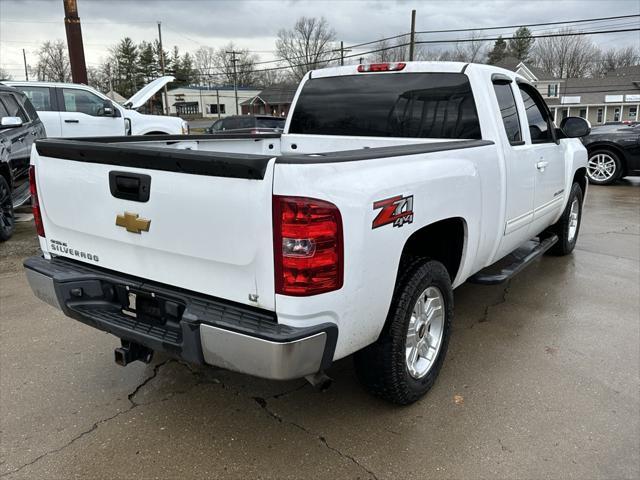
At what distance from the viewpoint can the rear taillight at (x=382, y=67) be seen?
392 cm

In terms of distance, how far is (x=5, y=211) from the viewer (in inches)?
265

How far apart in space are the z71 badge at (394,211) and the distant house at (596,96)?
57235 mm

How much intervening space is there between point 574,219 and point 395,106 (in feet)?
11.7

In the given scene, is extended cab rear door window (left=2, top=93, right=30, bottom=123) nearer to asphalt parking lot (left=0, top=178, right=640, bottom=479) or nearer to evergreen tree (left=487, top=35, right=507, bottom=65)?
asphalt parking lot (left=0, top=178, right=640, bottom=479)

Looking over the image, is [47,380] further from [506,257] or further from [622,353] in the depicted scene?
[622,353]

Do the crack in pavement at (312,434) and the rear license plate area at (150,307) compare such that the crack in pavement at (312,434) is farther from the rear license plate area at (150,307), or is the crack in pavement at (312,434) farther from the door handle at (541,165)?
the door handle at (541,165)

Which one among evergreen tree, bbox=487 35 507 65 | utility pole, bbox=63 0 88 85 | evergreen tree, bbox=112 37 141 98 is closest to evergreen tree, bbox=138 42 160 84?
evergreen tree, bbox=112 37 141 98

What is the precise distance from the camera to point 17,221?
799 cm

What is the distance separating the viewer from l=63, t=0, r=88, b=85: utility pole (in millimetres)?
12508

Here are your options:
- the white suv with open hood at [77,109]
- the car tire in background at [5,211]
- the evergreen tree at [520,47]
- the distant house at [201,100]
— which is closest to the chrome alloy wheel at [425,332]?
the car tire in background at [5,211]

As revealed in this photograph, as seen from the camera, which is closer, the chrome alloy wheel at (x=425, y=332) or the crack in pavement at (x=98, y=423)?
the crack in pavement at (x=98, y=423)

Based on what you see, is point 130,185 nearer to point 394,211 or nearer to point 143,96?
point 394,211

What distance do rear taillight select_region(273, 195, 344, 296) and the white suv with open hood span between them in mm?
9131

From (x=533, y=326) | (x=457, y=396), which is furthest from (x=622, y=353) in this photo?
(x=457, y=396)
